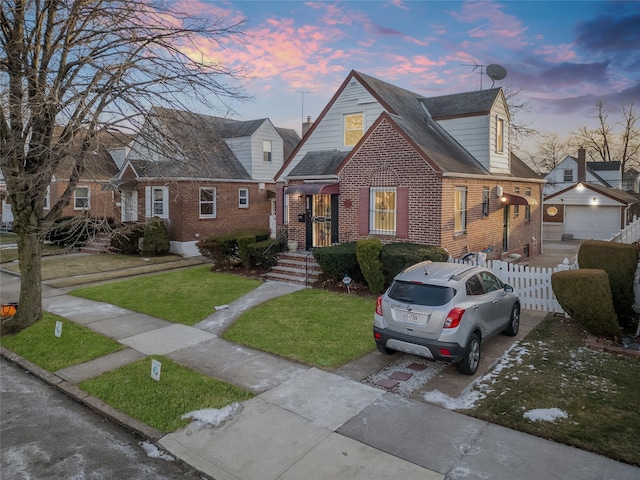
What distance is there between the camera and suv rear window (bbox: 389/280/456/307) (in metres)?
7.11

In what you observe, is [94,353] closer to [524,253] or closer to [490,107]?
[490,107]

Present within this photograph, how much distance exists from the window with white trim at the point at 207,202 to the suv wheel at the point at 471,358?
1755 cm

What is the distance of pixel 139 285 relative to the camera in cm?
1451

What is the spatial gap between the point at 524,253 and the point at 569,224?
15.6m

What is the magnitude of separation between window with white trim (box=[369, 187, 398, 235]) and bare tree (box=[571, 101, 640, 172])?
46.0 meters

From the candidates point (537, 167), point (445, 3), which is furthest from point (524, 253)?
point (537, 167)

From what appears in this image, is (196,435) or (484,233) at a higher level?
(484,233)

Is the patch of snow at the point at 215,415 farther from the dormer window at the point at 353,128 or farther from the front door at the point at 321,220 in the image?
the dormer window at the point at 353,128

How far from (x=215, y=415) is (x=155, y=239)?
16317 mm

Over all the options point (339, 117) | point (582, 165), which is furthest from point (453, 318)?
point (582, 165)

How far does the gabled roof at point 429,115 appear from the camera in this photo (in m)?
14.2

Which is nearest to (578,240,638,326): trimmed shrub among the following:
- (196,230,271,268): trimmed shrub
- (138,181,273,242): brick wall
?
(196,230,271,268): trimmed shrub

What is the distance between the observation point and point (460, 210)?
49.0 feet

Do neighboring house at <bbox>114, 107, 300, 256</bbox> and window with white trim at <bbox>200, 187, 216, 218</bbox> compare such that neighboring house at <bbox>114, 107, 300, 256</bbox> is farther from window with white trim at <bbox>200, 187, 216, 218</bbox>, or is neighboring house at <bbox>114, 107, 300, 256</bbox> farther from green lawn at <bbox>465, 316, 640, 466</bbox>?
green lawn at <bbox>465, 316, 640, 466</bbox>
